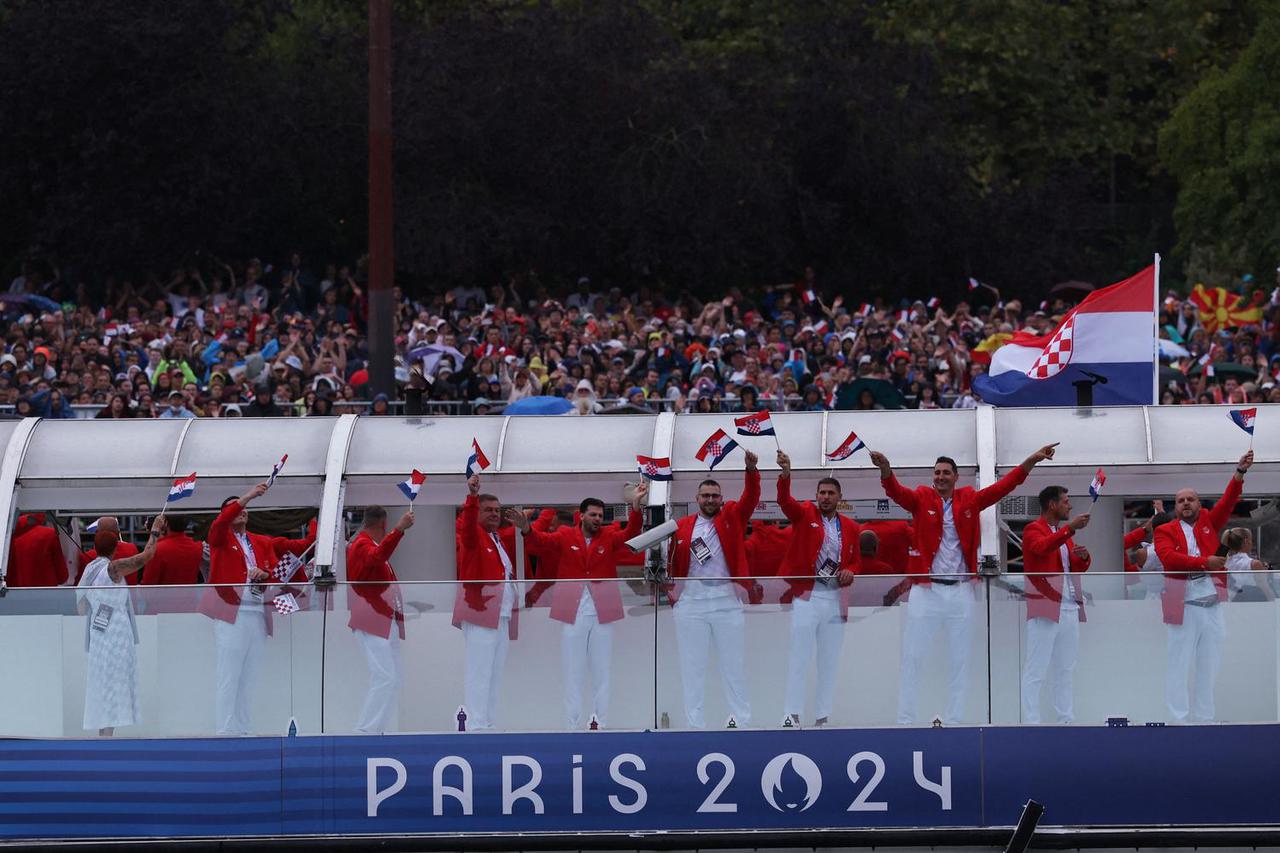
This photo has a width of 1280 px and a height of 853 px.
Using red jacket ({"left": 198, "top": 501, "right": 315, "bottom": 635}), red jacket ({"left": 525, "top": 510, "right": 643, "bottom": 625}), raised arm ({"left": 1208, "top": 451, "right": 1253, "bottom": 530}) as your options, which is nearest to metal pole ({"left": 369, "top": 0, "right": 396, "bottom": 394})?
red jacket ({"left": 198, "top": 501, "right": 315, "bottom": 635})

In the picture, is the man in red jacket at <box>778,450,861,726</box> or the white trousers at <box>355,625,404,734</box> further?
the white trousers at <box>355,625,404,734</box>

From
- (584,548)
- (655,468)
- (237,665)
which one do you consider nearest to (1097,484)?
(655,468)

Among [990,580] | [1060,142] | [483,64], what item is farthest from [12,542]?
[1060,142]

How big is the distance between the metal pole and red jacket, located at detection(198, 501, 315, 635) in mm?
8334

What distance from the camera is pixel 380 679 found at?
12.7 metres

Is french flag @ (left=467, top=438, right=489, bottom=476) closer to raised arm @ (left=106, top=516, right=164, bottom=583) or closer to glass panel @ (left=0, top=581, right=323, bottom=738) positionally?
glass panel @ (left=0, top=581, right=323, bottom=738)

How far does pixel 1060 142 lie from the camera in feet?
145

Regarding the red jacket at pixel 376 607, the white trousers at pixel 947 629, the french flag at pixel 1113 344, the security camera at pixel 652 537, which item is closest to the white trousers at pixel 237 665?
the red jacket at pixel 376 607

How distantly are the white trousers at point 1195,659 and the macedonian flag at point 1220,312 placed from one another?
18.0 metres

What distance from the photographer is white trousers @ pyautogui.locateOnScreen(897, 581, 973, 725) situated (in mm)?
12320

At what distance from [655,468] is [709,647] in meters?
1.81

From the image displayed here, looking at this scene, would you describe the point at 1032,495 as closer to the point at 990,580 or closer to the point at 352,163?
the point at 990,580

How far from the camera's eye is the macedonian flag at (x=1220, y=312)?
2992 centimetres

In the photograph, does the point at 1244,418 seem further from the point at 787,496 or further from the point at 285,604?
the point at 285,604
